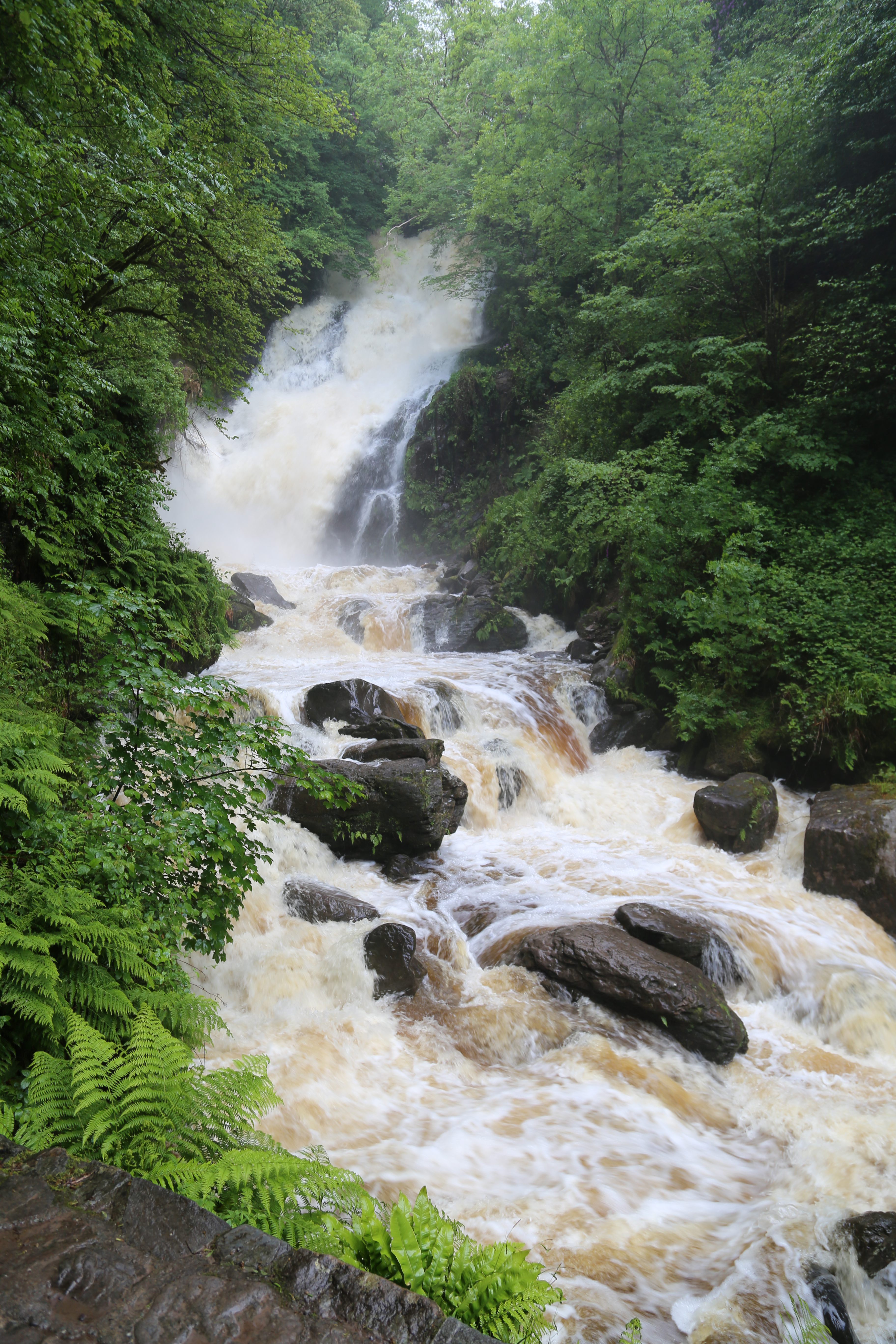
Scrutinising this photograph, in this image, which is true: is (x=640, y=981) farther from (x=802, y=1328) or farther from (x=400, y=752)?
(x=400, y=752)

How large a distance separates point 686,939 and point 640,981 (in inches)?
30.9

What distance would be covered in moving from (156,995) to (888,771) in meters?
8.17

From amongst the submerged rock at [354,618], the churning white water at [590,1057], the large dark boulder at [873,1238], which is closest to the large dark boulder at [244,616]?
the submerged rock at [354,618]

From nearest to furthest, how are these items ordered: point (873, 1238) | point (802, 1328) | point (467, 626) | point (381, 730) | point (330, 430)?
point (802, 1328) < point (873, 1238) < point (381, 730) < point (467, 626) < point (330, 430)

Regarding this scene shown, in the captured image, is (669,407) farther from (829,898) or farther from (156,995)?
(156,995)

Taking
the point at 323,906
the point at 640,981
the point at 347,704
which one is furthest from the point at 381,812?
the point at 640,981

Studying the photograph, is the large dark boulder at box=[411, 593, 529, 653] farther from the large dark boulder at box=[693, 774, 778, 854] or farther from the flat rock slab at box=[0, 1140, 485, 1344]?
the flat rock slab at box=[0, 1140, 485, 1344]

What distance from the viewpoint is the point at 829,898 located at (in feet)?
22.7

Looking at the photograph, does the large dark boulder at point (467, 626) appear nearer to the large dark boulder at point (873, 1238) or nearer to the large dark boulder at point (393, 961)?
the large dark boulder at point (393, 961)

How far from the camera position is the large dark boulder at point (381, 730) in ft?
30.0

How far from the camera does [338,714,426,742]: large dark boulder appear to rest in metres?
9.16

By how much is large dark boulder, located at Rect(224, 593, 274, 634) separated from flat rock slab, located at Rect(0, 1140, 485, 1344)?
42.4 feet

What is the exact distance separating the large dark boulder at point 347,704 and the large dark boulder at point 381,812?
2025mm

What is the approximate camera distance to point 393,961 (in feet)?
17.8
